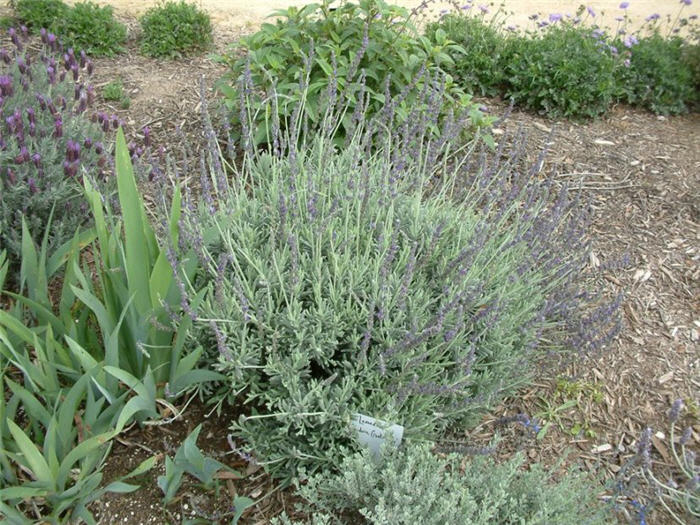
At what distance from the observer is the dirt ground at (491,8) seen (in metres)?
5.21

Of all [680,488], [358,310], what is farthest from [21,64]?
[680,488]

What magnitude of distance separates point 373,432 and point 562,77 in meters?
3.18

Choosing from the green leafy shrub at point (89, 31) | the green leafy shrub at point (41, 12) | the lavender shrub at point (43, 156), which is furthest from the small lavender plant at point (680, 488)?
the green leafy shrub at point (41, 12)

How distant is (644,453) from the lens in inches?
64.7

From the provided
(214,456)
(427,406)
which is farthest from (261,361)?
(427,406)

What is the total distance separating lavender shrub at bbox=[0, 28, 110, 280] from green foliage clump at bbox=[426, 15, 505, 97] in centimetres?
249

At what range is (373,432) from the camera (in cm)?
183

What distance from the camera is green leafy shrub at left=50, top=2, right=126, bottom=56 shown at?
4266mm

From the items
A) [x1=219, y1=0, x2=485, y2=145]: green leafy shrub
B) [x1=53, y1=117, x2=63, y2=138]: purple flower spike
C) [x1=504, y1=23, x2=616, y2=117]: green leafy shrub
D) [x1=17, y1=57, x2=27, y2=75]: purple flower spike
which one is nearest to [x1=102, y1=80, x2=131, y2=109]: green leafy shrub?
[x1=219, y1=0, x2=485, y2=145]: green leafy shrub

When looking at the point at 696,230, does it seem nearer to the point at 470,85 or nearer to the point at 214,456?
the point at 470,85

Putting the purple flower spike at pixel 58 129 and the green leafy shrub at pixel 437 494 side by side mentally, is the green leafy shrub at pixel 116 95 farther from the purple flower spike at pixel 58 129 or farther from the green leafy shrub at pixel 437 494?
the green leafy shrub at pixel 437 494

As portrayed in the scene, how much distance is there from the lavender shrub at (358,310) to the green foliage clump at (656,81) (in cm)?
252

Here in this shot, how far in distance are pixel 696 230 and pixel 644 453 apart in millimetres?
2163

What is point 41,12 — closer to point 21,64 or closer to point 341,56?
point 21,64
